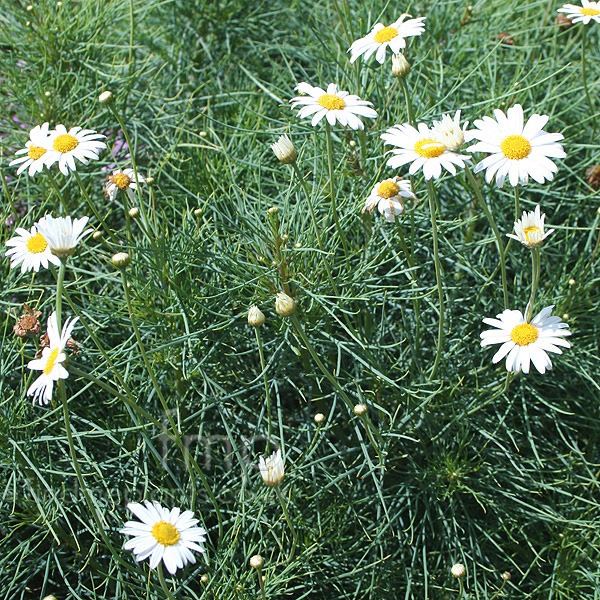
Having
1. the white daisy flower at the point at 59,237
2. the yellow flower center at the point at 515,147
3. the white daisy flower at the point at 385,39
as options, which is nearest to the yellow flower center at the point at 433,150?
the yellow flower center at the point at 515,147

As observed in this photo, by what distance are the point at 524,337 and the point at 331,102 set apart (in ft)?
2.22

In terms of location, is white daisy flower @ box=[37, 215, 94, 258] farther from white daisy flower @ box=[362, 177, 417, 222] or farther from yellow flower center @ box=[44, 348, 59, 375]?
white daisy flower @ box=[362, 177, 417, 222]

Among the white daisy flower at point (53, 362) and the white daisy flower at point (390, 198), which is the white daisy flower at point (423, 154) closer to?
the white daisy flower at point (390, 198)

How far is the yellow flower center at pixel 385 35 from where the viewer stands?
1.67 meters

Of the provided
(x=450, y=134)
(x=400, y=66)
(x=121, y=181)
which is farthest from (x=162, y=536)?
(x=400, y=66)

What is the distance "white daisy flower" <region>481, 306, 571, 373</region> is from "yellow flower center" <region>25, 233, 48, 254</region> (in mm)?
937

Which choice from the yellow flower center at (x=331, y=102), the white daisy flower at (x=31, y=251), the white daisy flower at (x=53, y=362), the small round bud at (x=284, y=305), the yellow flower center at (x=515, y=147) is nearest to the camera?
the white daisy flower at (x=53, y=362)

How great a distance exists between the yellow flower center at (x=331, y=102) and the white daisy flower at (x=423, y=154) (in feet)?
0.58

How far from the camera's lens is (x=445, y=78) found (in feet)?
7.59

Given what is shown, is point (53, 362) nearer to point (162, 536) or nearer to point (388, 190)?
point (162, 536)

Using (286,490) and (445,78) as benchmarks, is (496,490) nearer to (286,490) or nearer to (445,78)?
(286,490)

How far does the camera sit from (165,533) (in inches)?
48.1

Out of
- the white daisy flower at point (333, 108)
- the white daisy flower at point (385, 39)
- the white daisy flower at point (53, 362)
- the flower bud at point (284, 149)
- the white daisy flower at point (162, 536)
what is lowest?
the white daisy flower at point (162, 536)

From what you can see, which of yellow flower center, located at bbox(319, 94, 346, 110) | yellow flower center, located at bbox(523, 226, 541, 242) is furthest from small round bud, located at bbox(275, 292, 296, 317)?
yellow flower center, located at bbox(319, 94, 346, 110)
